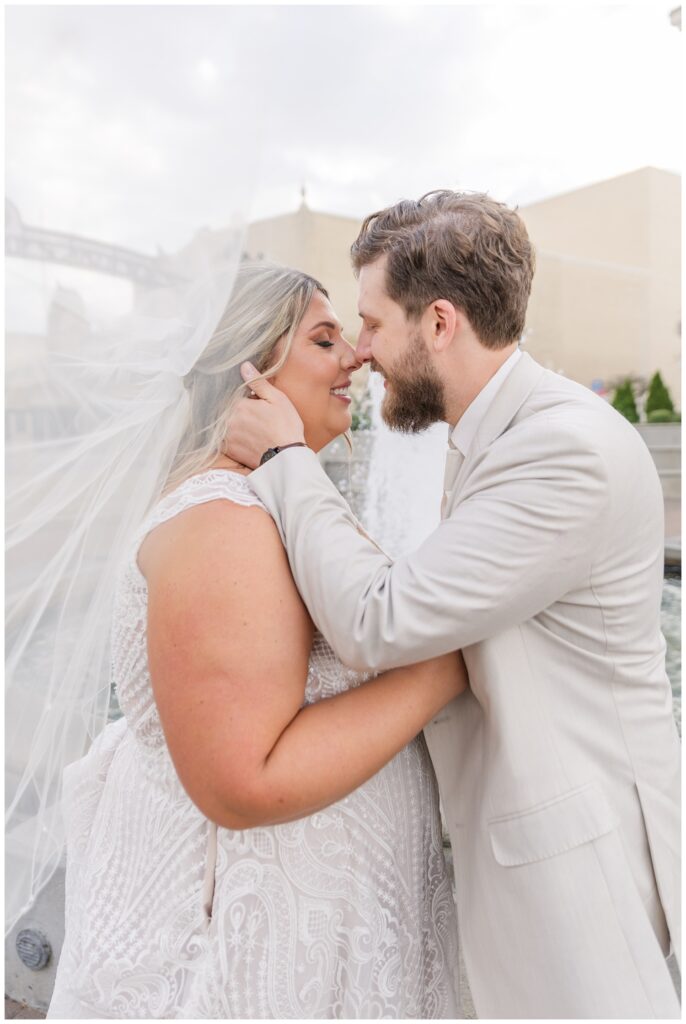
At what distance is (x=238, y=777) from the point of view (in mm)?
1525

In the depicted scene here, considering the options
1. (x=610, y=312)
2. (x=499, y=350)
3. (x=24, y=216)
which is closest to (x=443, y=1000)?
(x=499, y=350)

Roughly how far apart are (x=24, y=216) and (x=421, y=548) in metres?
1.10

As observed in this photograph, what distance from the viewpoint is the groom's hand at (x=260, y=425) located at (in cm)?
191

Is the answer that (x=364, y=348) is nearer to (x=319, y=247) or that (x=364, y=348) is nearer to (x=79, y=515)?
(x=79, y=515)

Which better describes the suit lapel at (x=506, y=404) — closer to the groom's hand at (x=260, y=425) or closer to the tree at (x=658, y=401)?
the groom's hand at (x=260, y=425)

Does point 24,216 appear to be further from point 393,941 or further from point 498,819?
point 393,941

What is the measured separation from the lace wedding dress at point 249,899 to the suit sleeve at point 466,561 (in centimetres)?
24

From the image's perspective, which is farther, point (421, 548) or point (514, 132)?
point (514, 132)

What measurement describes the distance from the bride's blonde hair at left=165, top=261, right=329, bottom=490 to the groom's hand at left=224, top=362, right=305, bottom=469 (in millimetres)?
64

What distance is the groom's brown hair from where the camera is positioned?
202cm

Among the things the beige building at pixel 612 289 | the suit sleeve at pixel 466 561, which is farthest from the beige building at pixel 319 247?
the beige building at pixel 612 289

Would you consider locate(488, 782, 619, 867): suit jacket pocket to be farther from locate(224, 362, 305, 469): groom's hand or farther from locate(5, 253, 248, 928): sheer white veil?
locate(5, 253, 248, 928): sheer white veil

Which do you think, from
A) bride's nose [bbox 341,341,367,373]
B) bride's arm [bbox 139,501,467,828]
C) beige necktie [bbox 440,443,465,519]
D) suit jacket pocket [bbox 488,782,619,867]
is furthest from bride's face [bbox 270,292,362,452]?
suit jacket pocket [bbox 488,782,619,867]

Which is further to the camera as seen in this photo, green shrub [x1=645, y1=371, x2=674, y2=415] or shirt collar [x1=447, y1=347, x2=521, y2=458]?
green shrub [x1=645, y1=371, x2=674, y2=415]
